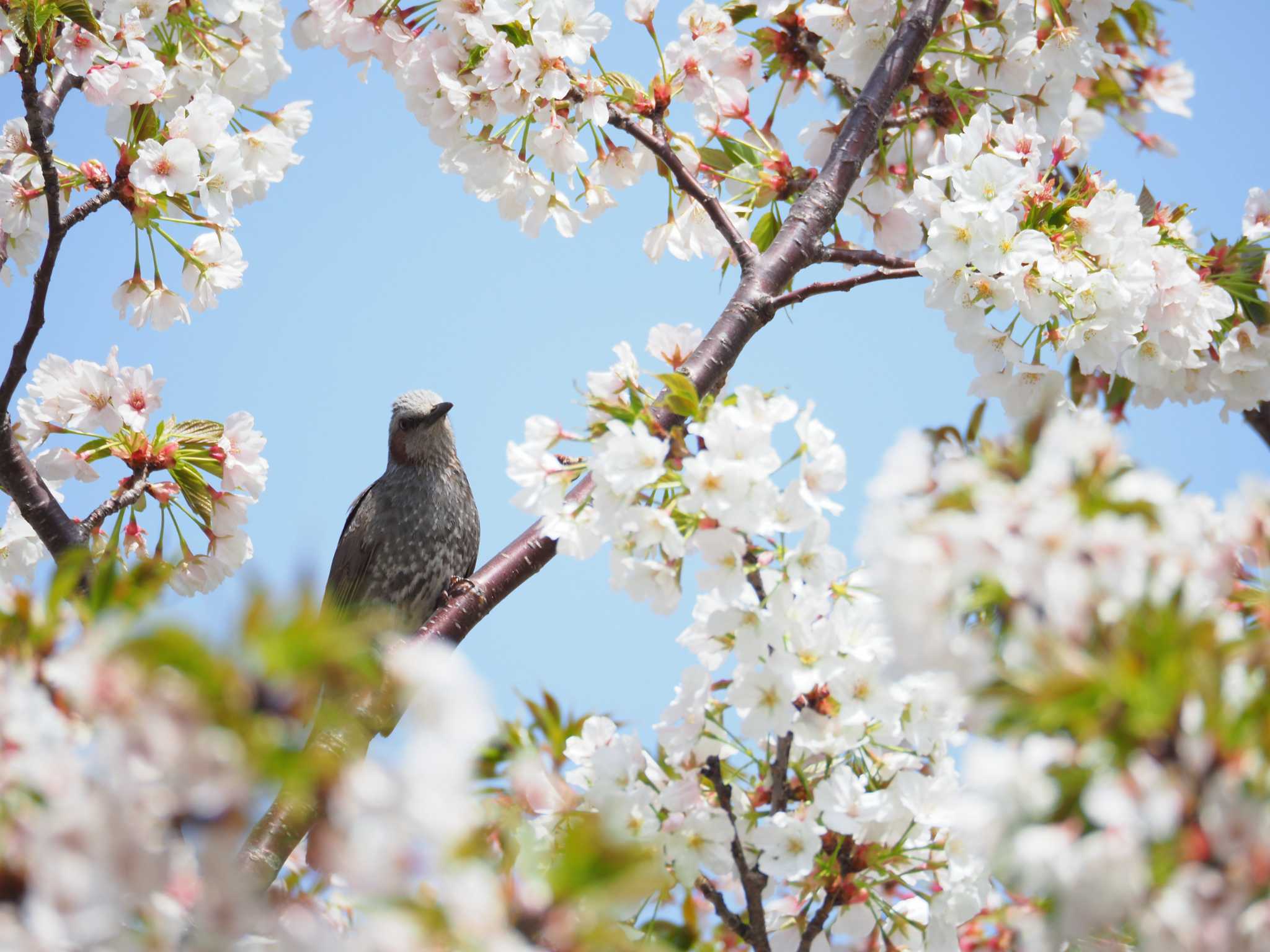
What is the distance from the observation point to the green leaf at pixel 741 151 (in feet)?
11.0

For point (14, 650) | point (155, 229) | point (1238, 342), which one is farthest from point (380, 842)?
point (1238, 342)

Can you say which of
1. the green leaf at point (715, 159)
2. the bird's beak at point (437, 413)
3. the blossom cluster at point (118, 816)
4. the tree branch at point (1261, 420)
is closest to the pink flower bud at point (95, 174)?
the green leaf at point (715, 159)

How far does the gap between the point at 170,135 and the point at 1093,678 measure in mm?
3030

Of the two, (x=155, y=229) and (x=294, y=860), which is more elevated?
(x=155, y=229)

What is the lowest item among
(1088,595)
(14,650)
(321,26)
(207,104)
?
(14,650)

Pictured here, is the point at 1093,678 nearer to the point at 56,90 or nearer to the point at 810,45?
the point at 810,45

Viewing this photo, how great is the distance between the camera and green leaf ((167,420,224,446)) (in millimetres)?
3203

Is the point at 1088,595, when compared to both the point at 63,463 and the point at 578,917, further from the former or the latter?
the point at 63,463

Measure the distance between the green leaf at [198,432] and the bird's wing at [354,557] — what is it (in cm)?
194

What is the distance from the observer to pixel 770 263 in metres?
3.04

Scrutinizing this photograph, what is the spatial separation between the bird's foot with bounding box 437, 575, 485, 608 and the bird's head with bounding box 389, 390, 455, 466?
0.64 m

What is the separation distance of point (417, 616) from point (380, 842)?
14.3ft

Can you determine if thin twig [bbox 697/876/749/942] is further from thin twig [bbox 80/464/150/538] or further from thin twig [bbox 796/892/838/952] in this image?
thin twig [bbox 80/464/150/538]

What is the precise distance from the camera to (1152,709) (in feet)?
2.93
